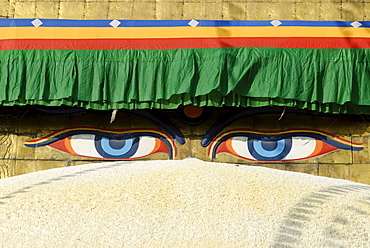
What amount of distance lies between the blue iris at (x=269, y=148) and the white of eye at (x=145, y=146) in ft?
4.44

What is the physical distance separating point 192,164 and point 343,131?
2.91 m

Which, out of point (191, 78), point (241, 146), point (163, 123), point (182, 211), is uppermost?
point (191, 78)

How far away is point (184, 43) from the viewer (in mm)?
6738

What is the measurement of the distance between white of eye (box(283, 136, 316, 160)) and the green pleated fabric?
1.81 ft

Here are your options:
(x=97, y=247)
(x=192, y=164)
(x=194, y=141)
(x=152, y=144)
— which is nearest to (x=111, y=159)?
(x=152, y=144)

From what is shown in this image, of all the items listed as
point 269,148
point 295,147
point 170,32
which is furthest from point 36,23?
point 295,147

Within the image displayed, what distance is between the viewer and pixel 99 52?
6.70 m

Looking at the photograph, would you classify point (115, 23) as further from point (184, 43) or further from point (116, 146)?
point (116, 146)

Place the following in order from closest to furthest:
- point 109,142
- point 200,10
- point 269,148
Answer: point 269,148 < point 109,142 < point 200,10

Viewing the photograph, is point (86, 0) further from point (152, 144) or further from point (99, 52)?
point (152, 144)

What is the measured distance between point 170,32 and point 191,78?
2.93ft

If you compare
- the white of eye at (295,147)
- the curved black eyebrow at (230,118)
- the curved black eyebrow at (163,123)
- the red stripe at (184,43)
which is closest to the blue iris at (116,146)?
the curved black eyebrow at (163,123)

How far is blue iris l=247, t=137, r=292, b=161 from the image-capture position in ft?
22.7

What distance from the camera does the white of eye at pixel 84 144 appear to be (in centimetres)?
704
